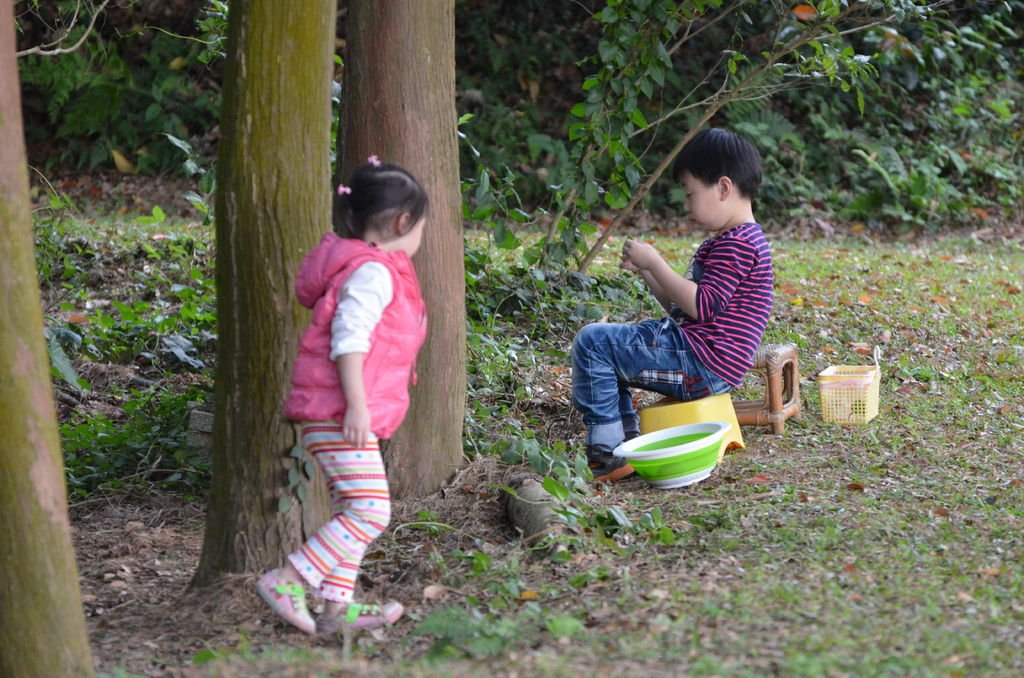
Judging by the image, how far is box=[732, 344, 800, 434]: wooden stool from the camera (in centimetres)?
532

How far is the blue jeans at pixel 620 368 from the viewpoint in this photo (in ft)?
16.3

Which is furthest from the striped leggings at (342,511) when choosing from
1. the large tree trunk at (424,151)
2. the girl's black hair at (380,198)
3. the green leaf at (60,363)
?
the green leaf at (60,363)

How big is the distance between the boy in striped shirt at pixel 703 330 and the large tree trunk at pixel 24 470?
2.53m

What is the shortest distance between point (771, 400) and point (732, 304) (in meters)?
0.63

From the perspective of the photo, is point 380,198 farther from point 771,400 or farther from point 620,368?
point 771,400

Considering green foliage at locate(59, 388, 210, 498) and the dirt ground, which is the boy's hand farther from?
green foliage at locate(59, 388, 210, 498)

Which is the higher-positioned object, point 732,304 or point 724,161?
point 724,161

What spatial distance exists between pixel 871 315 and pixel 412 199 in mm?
4994

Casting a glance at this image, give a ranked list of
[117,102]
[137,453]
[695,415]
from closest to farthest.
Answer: [695,415], [137,453], [117,102]

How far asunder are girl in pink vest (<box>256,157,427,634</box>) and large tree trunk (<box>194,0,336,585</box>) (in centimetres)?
20

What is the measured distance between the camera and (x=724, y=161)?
4.97 meters

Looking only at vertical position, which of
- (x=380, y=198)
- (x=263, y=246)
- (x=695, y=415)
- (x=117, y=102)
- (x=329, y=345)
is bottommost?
(x=695, y=415)

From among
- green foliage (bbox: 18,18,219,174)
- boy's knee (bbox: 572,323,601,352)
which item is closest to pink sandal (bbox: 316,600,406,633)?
boy's knee (bbox: 572,323,601,352)

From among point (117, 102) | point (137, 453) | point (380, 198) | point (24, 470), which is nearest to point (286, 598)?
point (24, 470)
